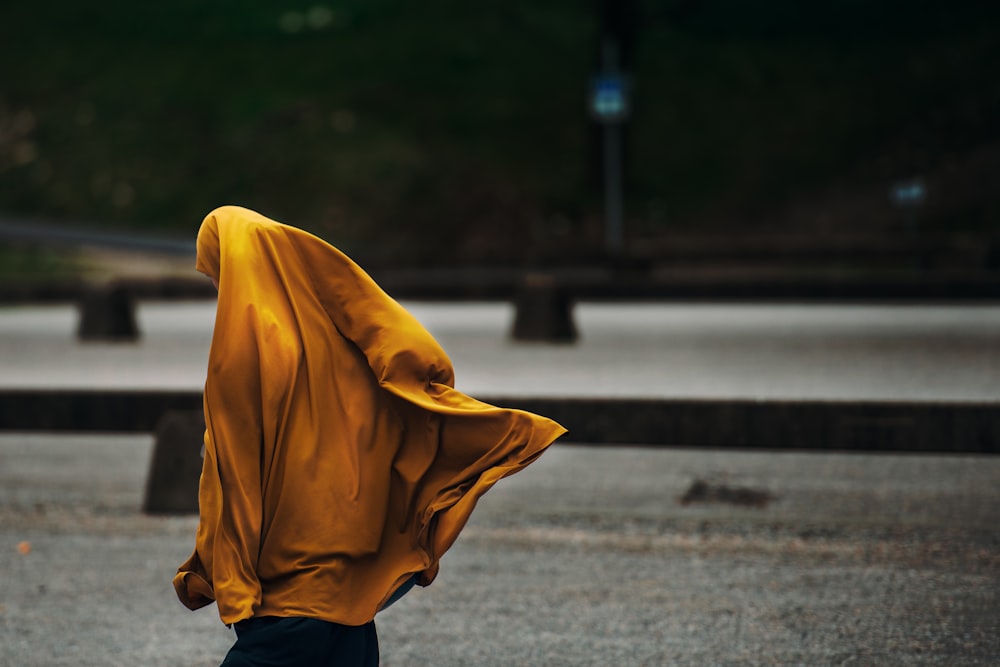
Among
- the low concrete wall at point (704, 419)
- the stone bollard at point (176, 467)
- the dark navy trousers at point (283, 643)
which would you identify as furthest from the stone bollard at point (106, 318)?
the dark navy trousers at point (283, 643)

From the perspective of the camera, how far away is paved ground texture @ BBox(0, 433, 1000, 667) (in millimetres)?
5312

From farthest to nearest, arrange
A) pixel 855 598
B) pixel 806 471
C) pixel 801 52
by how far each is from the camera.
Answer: pixel 801 52 → pixel 806 471 → pixel 855 598

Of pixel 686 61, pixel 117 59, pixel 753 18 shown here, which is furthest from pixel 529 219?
pixel 117 59

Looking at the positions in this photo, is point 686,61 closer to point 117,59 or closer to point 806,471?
point 117,59

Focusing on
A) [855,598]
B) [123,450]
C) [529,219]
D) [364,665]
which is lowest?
[529,219]

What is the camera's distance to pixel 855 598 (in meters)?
5.93

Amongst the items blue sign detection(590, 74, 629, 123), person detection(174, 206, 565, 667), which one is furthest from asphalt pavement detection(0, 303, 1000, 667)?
blue sign detection(590, 74, 629, 123)

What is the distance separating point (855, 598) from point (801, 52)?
44211mm

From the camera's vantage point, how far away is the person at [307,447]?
11.1 feet

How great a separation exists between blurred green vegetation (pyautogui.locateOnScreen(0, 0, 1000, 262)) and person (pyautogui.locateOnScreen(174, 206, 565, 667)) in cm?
3206

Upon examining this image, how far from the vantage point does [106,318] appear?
18.3m

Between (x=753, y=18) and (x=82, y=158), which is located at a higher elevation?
(x=753, y=18)

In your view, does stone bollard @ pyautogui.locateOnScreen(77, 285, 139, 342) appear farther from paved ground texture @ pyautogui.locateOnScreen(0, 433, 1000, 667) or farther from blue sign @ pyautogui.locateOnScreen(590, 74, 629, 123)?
blue sign @ pyautogui.locateOnScreen(590, 74, 629, 123)

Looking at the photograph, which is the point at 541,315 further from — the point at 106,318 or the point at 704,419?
the point at 704,419
